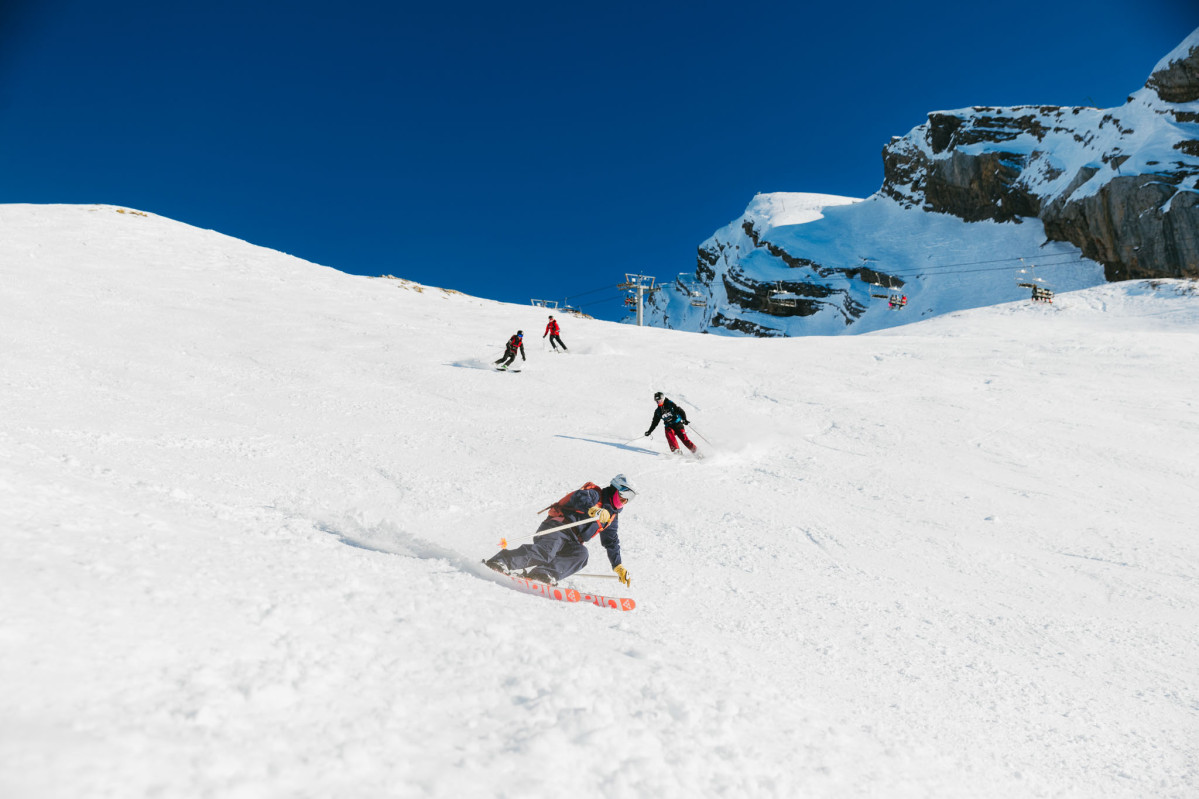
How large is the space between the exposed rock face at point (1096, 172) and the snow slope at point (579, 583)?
2180 inches

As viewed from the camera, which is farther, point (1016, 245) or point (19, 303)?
point (1016, 245)

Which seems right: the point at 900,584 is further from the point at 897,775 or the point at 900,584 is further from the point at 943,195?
the point at 943,195

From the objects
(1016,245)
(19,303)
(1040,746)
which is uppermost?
(1016,245)

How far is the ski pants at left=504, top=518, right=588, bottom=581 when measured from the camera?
6070mm

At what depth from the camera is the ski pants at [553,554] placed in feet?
19.9

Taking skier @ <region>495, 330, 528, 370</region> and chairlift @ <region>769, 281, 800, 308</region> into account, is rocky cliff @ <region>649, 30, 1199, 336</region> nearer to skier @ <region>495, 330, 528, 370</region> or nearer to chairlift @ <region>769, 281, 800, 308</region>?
chairlift @ <region>769, 281, 800, 308</region>

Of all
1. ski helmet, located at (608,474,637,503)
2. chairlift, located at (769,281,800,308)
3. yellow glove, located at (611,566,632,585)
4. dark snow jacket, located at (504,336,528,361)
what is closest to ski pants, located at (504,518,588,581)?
yellow glove, located at (611,566,632,585)

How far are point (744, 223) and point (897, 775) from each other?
12647 centimetres

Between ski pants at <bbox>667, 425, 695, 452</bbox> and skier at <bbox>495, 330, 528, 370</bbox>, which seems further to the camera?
skier at <bbox>495, 330, 528, 370</bbox>

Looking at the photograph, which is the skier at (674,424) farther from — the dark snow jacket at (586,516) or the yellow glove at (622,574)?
the yellow glove at (622,574)

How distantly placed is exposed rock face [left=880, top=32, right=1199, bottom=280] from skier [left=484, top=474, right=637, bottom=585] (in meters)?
71.5

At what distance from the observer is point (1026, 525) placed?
342 inches

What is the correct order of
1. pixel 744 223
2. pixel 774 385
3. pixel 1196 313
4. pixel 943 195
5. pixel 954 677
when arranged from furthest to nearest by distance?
pixel 744 223
pixel 943 195
pixel 1196 313
pixel 774 385
pixel 954 677

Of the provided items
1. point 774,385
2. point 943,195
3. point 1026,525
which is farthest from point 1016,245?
point 1026,525
